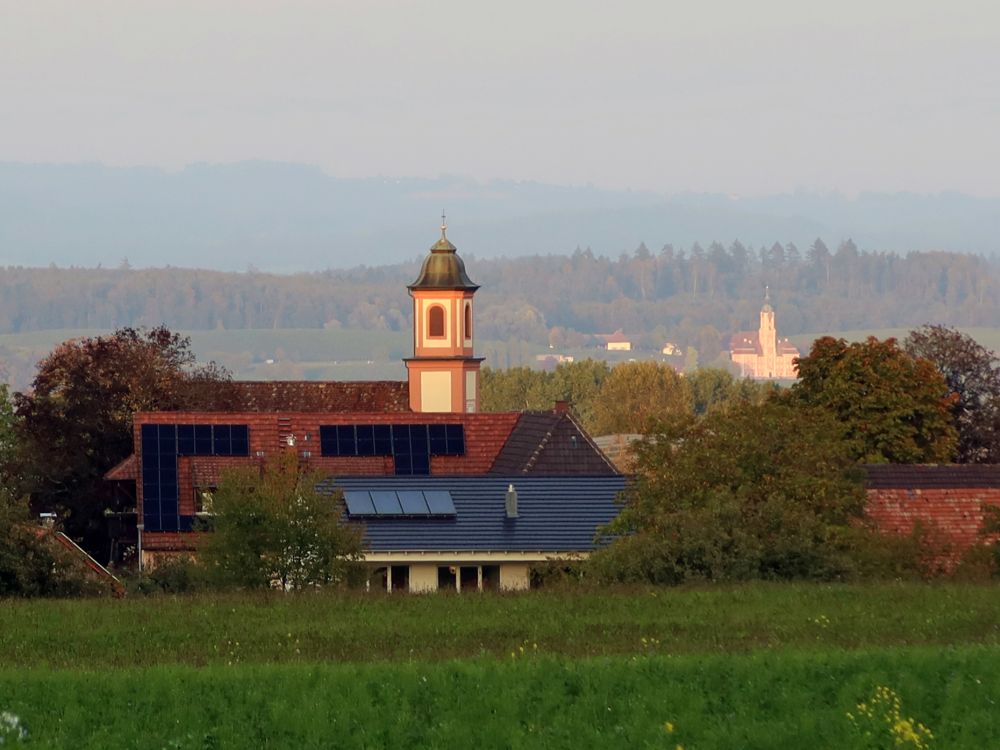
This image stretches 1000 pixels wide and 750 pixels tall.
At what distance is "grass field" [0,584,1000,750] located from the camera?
757 inches

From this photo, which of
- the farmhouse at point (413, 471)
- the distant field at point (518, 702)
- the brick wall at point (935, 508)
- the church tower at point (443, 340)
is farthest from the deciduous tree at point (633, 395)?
the distant field at point (518, 702)

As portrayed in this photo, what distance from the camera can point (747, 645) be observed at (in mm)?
24344

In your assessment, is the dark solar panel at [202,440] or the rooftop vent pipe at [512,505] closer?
the rooftop vent pipe at [512,505]

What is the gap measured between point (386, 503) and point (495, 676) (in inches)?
1225

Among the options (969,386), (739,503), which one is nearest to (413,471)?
(969,386)

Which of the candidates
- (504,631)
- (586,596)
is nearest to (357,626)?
(504,631)

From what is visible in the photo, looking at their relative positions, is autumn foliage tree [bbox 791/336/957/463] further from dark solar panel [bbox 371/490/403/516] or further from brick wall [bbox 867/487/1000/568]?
dark solar panel [bbox 371/490/403/516]

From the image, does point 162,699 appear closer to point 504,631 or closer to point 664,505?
point 504,631

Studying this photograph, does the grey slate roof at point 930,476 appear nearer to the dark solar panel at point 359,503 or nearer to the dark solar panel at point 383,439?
the dark solar panel at point 359,503

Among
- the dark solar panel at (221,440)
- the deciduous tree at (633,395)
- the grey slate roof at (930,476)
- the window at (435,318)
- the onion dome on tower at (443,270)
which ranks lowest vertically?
the deciduous tree at (633,395)

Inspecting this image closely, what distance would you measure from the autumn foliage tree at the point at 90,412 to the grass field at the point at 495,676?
124 feet

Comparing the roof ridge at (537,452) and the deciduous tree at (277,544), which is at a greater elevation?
the deciduous tree at (277,544)

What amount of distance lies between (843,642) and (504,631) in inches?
163

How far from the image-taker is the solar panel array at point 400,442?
64.6 metres
